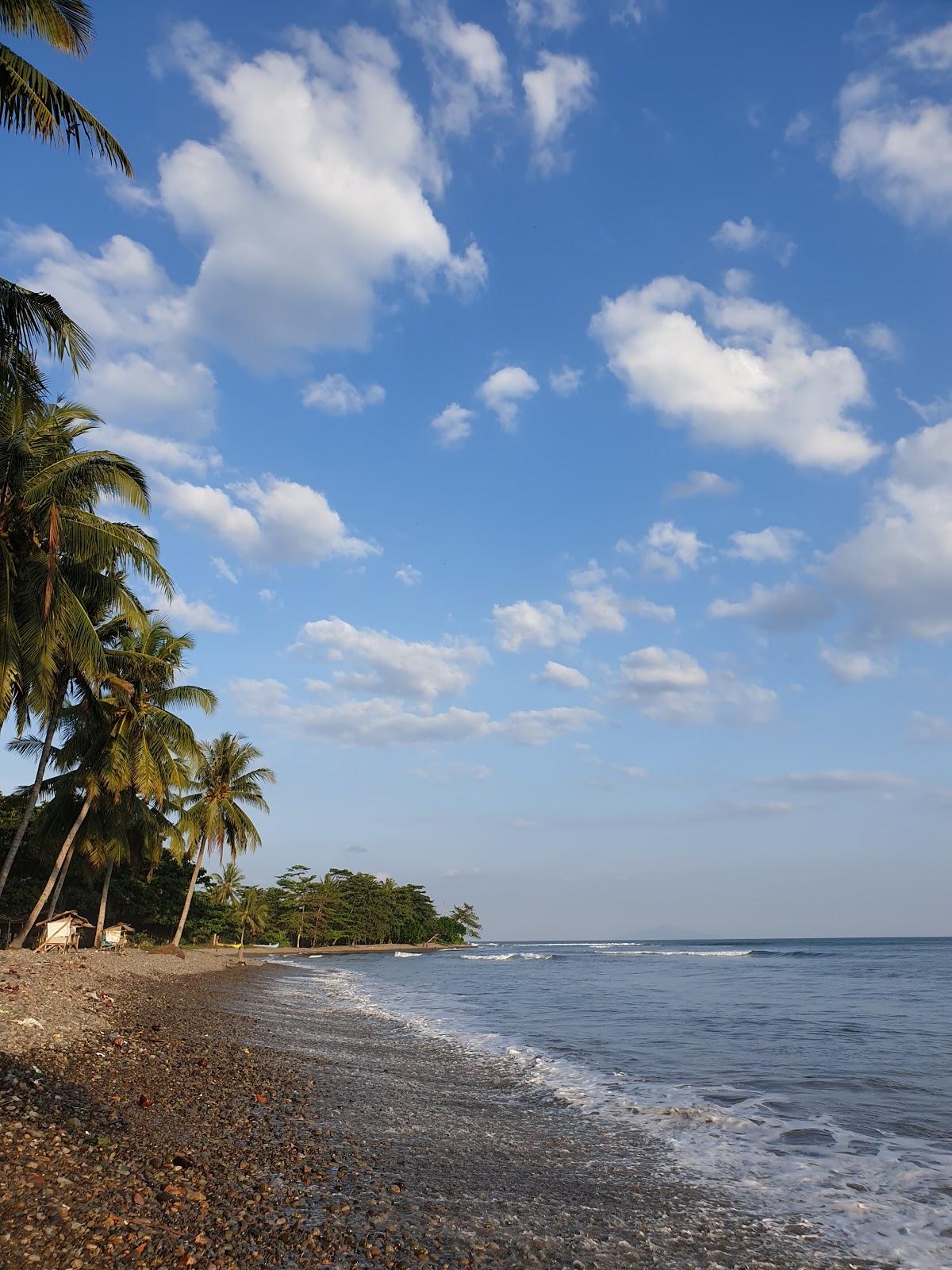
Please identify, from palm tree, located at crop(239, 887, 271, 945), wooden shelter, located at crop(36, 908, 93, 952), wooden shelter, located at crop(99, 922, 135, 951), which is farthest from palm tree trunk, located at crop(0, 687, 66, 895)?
palm tree, located at crop(239, 887, 271, 945)

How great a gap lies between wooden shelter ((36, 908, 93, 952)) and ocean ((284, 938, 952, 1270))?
30.6 feet

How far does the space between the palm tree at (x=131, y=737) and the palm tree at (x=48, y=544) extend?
8.29 metres

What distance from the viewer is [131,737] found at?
27.7 meters

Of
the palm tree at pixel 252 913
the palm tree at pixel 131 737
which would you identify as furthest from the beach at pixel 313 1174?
the palm tree at pixel 252 913

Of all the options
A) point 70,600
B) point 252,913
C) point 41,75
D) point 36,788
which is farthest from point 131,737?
point 252,913

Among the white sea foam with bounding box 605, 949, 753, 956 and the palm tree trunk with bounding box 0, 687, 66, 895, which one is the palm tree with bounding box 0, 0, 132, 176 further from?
the white sea foam with bounding box 605, 949, 753, 956

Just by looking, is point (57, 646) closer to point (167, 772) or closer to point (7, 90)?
point (7, 90)

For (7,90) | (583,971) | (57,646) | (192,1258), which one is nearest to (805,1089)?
(192,1258)

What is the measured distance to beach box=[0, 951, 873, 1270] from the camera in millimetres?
5324

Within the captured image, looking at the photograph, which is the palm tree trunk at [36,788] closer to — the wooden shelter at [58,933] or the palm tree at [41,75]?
the wooden shelter at [58,933]

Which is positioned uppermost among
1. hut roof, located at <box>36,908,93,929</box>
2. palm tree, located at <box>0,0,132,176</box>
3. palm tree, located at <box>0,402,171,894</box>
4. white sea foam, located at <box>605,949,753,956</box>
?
palm tree, located at <box>0,0,132,176</box>

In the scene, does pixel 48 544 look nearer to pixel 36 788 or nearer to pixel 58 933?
pixel 36 788

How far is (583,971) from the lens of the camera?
179ft

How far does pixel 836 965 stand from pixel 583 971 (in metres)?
22.1
